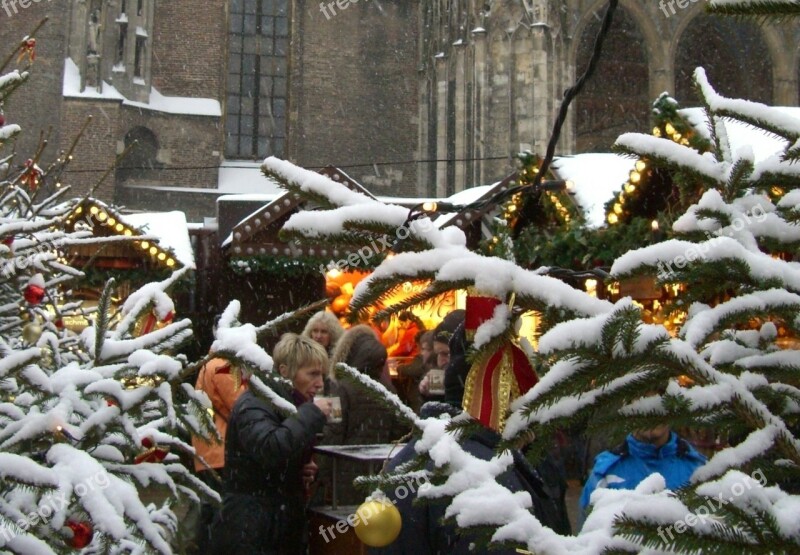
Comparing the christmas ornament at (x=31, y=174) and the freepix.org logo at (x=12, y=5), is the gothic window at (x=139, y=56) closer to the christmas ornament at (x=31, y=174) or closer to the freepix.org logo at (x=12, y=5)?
the freepix.org logo at (x=12, y=5)

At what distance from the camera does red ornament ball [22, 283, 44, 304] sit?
3.19 m

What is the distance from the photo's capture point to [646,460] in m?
3.82

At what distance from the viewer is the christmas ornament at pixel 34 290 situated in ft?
10.5

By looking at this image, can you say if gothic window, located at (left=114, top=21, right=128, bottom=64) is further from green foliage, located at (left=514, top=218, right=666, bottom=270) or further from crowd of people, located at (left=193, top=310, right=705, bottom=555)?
crowd of people, located at (left=193, top=310, right=705, bottom=555)

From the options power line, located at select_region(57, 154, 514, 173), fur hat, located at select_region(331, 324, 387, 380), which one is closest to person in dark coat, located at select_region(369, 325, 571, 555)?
fur hat, located at select_region(331, 324, 387, 380)

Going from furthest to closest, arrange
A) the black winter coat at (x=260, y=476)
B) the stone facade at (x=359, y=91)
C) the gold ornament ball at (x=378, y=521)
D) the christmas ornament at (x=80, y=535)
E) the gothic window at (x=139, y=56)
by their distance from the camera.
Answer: the stone facade at (x=359, y=91) < the gothic window at (x=139, y=56) < the black winter coat at (x=260, y=476) < the christmas ornament at (x=80, y=535) < the gold ornament ball at (x=378, y=521)

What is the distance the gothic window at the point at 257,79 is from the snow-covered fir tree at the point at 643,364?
21.2 metres

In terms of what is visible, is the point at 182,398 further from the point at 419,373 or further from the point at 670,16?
the point at 670,16

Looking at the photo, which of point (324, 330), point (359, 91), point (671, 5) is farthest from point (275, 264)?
point (671, 5)

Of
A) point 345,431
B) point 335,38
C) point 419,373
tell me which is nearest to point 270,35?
point 335,38

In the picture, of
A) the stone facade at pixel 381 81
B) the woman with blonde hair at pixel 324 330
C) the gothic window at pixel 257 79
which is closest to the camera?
the woman with blonde hair at pixel 324 330

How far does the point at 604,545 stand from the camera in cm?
140

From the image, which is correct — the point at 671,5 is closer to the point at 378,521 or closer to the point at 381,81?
the point at 381,81

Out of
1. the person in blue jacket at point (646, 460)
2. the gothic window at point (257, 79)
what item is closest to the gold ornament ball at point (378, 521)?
the person in blue jacket at point (646, 460)
